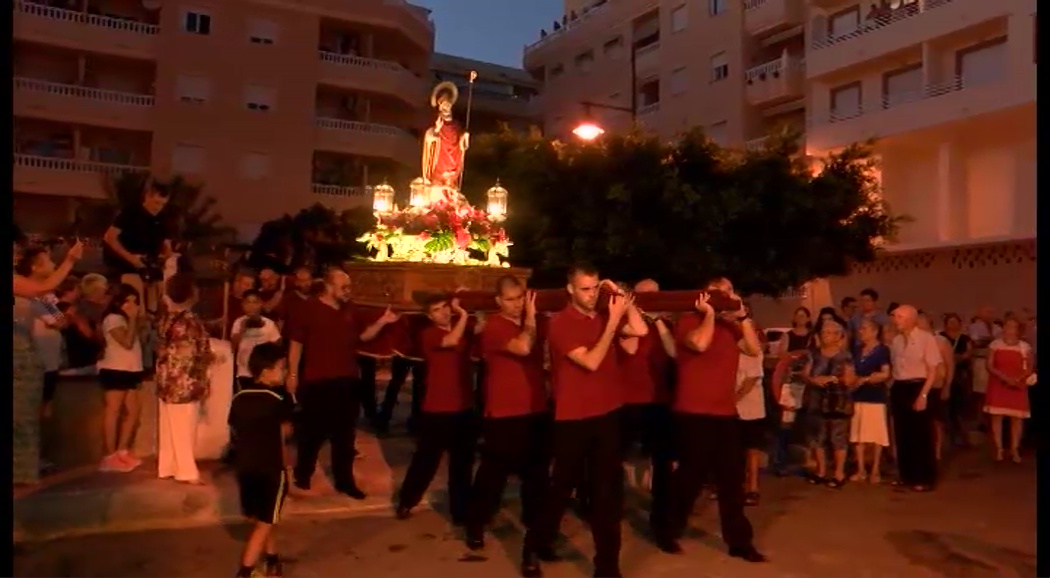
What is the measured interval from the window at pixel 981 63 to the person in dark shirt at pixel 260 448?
2014 centimetres

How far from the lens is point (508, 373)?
265 inches

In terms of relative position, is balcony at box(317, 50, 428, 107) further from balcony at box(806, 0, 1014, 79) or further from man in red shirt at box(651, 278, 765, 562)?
man in red shirt at box(651, 278, 765, 562)

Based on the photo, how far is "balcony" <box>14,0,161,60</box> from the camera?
29531 millimetres

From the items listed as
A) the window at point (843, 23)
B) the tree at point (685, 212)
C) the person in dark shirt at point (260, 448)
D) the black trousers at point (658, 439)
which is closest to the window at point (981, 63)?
the window at point (843, 23)

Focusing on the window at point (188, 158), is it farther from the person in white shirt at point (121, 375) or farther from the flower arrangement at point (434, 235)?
the person in white shirt at point (121, 375)

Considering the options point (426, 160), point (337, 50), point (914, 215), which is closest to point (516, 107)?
point (337, 50)

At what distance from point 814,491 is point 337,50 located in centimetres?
2876

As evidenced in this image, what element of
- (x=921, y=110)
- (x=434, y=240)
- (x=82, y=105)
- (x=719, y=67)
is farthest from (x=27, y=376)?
(x=719, y=67)

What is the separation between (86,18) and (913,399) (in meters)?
27.5

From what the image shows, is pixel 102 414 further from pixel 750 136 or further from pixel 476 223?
pixel 750 136

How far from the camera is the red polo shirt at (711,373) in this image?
670cm

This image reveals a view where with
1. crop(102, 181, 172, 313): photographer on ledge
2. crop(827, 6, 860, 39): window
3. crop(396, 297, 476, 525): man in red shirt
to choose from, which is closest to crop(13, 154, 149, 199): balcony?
crop(827, 6, 860, 39): window

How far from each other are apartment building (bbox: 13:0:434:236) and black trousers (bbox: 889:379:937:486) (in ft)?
84.3

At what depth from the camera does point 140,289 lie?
9398mm
